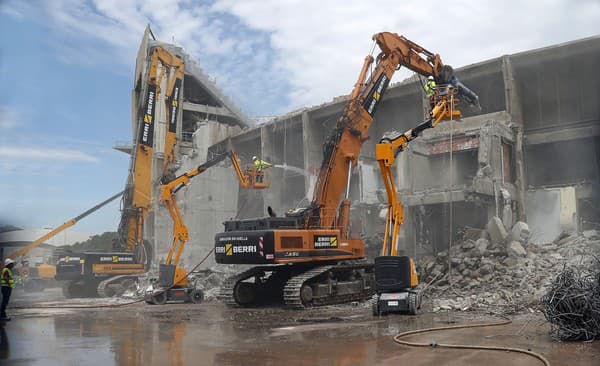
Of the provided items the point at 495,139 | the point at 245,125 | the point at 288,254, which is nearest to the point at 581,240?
the point at 495,139

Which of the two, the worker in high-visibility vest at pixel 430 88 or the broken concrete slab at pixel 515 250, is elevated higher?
the worker in high-visibility vest at pixel 430 88

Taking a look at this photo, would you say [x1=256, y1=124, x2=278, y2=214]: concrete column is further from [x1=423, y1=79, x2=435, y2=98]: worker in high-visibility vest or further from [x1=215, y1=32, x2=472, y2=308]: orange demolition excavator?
[x1=423, y1=79, x2=435, y2=98]: worker in high-visibility vest

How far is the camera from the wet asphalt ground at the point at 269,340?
A: 7.04 meters

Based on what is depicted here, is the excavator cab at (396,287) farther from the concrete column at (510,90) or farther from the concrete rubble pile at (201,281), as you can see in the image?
the concrete column at (510,90)

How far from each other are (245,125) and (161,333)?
35.1m

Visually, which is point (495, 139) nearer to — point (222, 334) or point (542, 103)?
point (542, 103)

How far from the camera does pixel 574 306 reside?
7648 millimetres

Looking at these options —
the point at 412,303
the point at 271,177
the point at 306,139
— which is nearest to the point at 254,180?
the point at 412,303

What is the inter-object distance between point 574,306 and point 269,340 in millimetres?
4508

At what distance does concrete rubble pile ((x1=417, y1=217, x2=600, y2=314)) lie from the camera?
12.5 m

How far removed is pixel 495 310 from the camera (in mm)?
11805

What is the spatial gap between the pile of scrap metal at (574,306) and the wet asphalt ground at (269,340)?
0.75ft

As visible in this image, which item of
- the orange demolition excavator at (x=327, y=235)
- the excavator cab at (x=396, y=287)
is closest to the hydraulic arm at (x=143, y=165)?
the orange demolition excavator at (x=327, y=235)

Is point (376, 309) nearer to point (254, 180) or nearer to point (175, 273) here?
point (254, 180)
